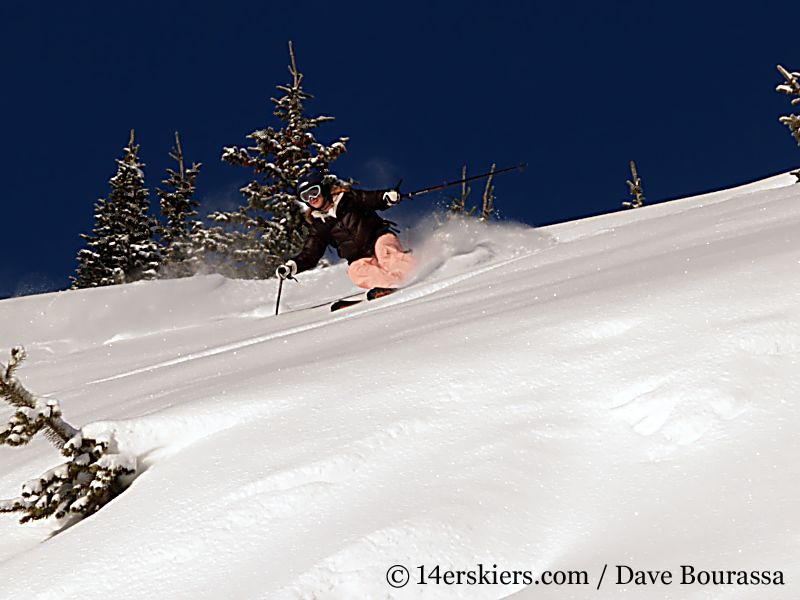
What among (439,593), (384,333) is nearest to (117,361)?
(384,333)

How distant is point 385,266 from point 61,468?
563cm

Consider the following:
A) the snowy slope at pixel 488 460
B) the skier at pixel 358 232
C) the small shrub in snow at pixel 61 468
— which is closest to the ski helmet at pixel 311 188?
the skier at pixel 358 232

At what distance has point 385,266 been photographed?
829 centimetres

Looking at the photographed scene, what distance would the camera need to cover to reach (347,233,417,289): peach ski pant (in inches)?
325

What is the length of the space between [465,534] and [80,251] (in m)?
22.9

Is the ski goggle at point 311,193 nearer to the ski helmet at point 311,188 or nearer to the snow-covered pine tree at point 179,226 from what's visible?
the ski helmet at point 311,188

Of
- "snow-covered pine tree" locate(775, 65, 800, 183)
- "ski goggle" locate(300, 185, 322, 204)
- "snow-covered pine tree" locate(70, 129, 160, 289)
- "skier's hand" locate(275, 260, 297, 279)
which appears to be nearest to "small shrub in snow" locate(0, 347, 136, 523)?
"skier's hand" locate(275, 260, 297, 279)

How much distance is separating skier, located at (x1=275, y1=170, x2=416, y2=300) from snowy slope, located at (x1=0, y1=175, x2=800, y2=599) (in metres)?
4.50

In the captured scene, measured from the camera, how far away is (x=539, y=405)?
2545mm

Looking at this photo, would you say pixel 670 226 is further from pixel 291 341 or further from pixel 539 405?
pixel 539 405

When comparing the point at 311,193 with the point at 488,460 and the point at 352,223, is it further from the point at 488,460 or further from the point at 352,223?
the point at 488,460

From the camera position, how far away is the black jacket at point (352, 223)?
27.2ft

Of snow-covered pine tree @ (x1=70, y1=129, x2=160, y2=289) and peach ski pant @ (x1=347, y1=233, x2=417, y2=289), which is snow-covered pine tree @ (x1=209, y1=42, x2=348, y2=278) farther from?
peach ski pant @ (x1=347, y1=233, x2=417, y2=289)

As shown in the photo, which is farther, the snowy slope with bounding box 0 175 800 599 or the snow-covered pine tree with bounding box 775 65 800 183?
the snow-covered pine tree with bounding box 775 65 800 183
